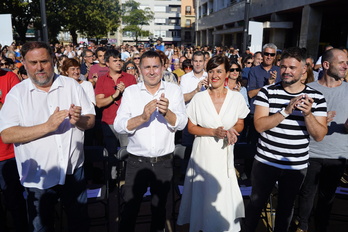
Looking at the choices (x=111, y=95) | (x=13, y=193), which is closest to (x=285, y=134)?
(x=111, y=95)

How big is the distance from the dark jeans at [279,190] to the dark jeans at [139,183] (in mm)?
924

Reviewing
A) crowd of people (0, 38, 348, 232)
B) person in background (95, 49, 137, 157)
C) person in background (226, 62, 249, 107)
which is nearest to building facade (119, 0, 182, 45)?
person in background (226, 62, 249, 107)

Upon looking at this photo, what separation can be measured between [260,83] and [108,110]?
2602 mm

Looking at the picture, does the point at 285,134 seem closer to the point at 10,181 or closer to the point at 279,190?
the point at 279,190

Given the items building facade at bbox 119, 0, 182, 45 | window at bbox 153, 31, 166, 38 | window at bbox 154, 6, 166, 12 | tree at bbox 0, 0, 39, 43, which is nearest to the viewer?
tree at bbox 0, 0, 39, 43

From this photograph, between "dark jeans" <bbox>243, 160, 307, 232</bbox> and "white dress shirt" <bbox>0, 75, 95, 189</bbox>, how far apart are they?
188cm

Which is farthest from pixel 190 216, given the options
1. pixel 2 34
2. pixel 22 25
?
pixel 22 25

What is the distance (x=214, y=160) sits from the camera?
2.90m

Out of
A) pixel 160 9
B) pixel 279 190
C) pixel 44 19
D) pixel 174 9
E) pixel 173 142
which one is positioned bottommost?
pixel 279 190

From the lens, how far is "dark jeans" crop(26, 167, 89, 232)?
2.40m

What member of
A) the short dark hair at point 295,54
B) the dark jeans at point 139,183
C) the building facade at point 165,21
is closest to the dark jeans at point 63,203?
the dark jeans at point 139,183

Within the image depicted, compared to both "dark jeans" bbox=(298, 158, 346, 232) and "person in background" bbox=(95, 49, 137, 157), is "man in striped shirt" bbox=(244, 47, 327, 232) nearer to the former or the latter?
"dark jeans" bbox=(298, 158, 346, 232)

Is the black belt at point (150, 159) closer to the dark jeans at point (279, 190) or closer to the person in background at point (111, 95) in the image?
the dark jeans at point (279, 190)

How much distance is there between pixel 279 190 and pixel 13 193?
2790 millimetres
